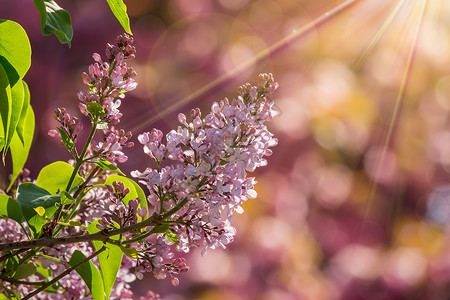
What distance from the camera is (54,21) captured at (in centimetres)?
34

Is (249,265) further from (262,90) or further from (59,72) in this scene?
(262,90)

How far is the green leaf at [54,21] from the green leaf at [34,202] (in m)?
0.11

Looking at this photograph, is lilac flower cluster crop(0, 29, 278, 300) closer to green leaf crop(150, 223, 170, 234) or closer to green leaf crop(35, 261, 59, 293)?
green leaf crop(150, 223, 170, 234)

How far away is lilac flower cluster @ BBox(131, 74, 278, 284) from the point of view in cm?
35

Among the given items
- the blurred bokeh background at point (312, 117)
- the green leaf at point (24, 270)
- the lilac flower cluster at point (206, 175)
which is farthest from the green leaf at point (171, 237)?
the blurred bokeh background at point (312, 117)

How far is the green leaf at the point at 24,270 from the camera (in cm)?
40

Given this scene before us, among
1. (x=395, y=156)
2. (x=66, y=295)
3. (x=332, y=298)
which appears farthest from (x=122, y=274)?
(x=395, y=156)

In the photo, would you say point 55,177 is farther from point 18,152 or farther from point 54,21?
point 54,21

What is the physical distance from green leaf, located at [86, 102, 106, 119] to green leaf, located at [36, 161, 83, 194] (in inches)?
3.4

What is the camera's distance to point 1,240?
0.47m

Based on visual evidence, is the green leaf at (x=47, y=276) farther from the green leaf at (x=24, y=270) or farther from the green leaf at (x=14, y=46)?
the green leaf at (x=14, y=46)

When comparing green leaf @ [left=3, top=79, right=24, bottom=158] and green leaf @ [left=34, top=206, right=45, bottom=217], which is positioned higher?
green leaf @ [left=3, top=79, right=24, bottom=158]

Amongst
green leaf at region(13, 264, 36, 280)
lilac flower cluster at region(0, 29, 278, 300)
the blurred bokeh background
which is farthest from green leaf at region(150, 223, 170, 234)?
the blurred bokeh background

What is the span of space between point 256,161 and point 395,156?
1507mm
